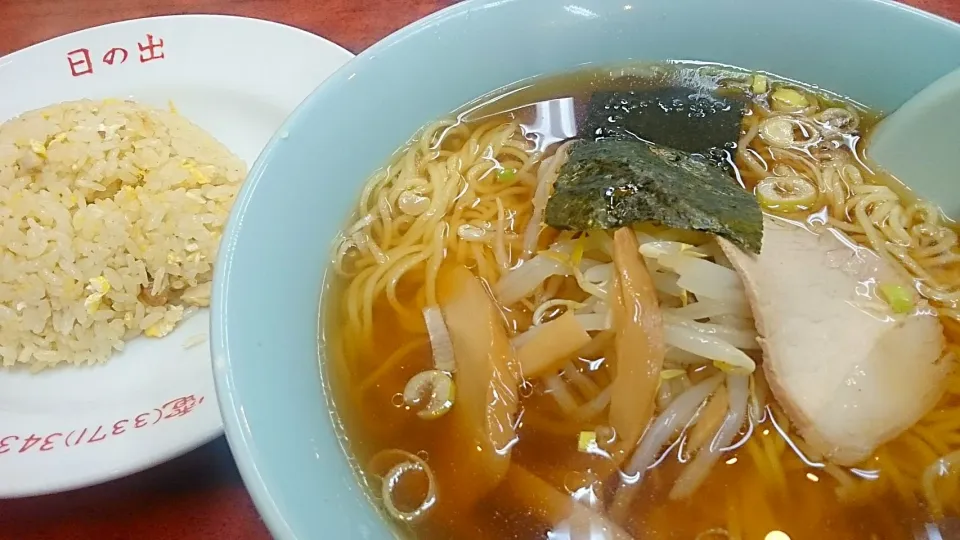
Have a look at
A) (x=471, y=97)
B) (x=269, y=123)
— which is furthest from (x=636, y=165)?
(x=269, y=123)

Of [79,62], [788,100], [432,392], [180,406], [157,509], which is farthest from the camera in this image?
[79,62]

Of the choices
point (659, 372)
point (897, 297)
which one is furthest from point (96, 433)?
point (897, 297)

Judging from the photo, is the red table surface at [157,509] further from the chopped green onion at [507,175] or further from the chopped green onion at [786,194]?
the chopped green onion at [786,194]

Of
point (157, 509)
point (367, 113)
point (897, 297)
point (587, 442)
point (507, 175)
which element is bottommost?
point (157, 509)

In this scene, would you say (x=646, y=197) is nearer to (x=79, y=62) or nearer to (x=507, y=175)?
(x=507, y=175)

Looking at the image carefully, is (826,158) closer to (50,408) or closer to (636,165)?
(636,165)

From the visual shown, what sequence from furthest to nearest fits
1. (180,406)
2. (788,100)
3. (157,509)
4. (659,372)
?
1. (788,100)
2. (180,406)
3. (157,509)
4. (659,372)

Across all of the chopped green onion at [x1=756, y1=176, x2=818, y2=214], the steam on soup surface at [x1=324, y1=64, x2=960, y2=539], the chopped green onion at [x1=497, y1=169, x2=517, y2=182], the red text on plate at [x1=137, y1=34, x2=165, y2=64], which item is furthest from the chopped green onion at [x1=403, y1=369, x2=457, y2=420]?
the red text on plate at [x1=137, y1=34, x2=165, y2=64]
